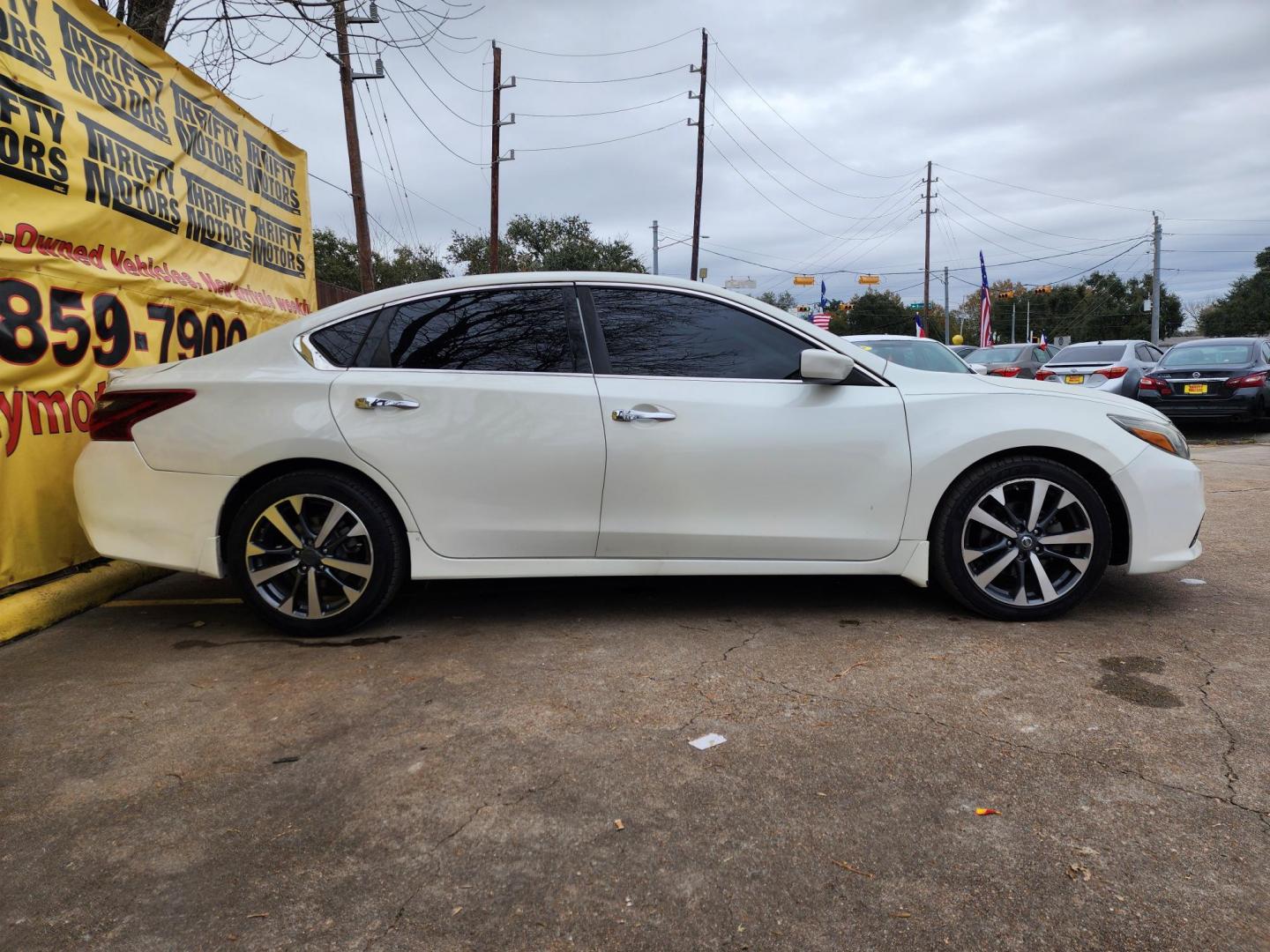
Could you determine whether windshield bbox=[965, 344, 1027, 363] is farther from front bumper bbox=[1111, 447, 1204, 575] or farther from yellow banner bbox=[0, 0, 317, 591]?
yellow banner bbox=[0, 0, 317, 591]

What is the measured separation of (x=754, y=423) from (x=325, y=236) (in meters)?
56.5

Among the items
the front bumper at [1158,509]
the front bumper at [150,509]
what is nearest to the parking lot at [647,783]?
the front bumper at [1158,509]

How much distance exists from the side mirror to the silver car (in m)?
10.2

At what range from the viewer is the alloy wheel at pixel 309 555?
138 inches

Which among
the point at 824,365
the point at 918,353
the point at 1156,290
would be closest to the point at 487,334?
the point at 824,365

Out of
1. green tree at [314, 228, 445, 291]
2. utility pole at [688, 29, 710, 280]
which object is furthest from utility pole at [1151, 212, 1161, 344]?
green tree at [314, 228, 445, 291]

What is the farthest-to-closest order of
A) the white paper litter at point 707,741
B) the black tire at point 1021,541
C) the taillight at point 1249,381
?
the taillight at point 1249,381, the black tire at point 1021,541, the white paper litter at point 707,741

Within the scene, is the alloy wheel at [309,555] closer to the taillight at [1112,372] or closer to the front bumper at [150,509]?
the front bumper at [150,509]

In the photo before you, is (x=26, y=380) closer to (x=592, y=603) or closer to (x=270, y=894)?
(x=592, y=603)

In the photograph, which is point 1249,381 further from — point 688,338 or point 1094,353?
point 688,338

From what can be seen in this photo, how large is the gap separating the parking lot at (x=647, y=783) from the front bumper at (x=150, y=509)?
417 mm

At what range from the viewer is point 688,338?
3699 millimetres

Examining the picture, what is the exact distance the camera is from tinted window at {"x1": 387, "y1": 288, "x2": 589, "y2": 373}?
3.62 meters

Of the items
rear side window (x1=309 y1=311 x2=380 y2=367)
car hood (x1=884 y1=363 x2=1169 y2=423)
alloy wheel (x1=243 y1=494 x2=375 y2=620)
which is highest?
rear side window (x1=309 y1=311 x2=380 y2=367)
